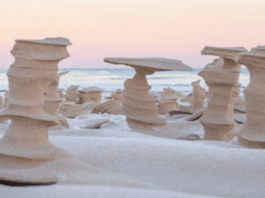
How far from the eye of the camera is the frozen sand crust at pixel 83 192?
1635 millimetres

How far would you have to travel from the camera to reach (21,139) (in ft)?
6.85

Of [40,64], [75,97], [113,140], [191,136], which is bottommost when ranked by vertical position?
[75,97]

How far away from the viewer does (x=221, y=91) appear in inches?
154

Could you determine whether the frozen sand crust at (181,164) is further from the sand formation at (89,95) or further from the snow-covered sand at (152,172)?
the sand formation at (89,95)

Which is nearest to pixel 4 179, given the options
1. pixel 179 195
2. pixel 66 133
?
pixel 179 195

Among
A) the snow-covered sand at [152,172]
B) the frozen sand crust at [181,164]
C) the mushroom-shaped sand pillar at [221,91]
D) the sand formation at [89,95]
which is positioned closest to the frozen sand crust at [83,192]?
the snow-covered sand at [152,172]

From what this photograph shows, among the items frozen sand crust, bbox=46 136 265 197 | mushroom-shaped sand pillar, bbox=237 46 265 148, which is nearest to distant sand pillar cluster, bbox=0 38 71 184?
frozen sand crust, bbox=46 136 265 197

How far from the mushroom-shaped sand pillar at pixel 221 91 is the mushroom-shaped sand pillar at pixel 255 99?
63cm

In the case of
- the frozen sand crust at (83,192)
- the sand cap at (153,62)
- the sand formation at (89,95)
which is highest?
the sand cap at (153,62)

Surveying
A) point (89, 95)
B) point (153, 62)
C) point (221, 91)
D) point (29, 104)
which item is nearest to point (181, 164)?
point (29, 104)

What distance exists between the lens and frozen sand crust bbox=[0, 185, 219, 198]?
1.63 meters

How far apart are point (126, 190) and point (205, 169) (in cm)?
71

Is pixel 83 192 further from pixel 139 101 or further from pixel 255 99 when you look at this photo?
pixel 139 101

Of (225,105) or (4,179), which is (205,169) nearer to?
(4,179)
